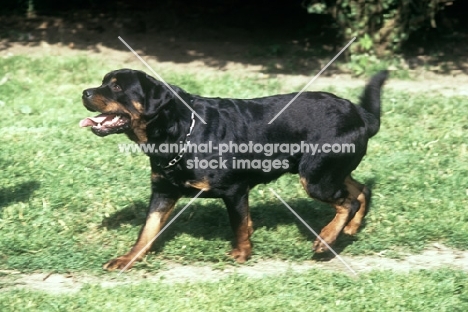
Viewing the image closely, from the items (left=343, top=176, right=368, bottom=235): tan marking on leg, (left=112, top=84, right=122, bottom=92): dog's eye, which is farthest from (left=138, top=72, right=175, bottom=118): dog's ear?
(left=343, top=176, right=368, bottom=235): tan marking on leg

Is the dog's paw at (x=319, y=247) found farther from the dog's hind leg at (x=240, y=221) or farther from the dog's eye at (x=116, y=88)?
the dog's eye at (x=116, y=88)

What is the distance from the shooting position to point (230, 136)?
5254 millimetres

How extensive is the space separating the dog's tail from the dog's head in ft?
5.27

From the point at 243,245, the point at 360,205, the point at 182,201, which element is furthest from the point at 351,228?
the point at 182,201

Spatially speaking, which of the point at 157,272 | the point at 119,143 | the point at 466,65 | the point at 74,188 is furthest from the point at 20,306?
the point at 466,65

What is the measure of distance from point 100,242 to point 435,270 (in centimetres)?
250

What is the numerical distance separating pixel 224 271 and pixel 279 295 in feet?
1.88

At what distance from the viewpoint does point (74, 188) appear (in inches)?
259

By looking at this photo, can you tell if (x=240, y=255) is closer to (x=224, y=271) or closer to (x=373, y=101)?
(x=224, y=271)

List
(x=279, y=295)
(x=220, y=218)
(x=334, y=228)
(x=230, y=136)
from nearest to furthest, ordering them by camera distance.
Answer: (x=279, y=295), (x=230, y=136), (x=334, y=228), (x=220, y=218)

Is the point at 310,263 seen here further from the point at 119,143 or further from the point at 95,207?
the point at 119,143

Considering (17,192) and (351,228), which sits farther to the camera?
(17,192)

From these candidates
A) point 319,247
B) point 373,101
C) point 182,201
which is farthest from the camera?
point 182,201

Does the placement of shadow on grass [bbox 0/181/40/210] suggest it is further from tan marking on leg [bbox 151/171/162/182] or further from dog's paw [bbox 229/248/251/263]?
dog's paw [bbox 229/248/251/263]
